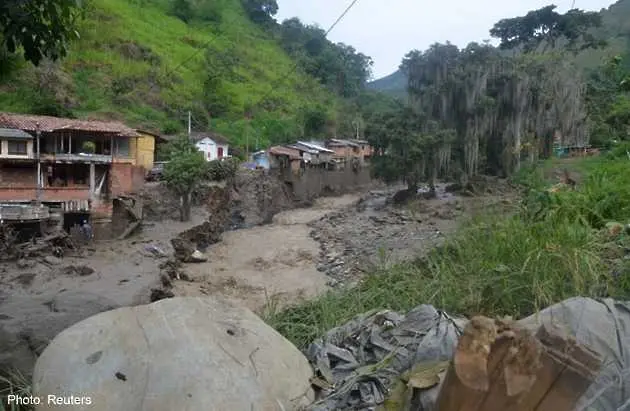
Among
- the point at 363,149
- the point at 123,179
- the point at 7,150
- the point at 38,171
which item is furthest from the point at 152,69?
the point at 7,150

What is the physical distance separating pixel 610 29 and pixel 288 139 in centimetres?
3060

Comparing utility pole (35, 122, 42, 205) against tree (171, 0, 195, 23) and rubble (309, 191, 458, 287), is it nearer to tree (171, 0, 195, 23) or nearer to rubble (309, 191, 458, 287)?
rubble (309, 191, 458, 287)

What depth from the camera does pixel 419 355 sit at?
2.03 meters

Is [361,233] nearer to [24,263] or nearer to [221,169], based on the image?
[221,169]

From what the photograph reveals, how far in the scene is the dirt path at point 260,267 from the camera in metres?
14.2

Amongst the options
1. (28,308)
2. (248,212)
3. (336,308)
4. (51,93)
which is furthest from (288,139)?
(336,308)

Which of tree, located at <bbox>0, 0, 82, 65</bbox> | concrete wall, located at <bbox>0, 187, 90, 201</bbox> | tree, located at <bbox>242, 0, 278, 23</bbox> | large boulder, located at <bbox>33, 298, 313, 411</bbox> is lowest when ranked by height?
concrete wall, located at <bbox>0, 187, 90, 201</bbox>

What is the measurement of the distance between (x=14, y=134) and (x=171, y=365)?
17.2 m

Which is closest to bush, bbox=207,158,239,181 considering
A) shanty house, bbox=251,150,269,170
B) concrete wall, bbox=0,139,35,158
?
shanty house, bbox=251,150,269,170

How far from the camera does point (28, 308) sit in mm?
8562

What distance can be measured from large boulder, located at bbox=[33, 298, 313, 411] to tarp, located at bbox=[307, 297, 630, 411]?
173mm

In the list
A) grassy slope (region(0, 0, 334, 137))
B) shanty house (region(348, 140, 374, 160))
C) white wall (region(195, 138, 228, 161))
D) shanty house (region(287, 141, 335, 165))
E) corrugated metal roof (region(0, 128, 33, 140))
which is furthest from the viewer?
shanty house (region(348, 140, 374, 160))

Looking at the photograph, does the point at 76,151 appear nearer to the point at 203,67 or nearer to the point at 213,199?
the point at 213,199

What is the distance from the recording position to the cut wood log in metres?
1.11
